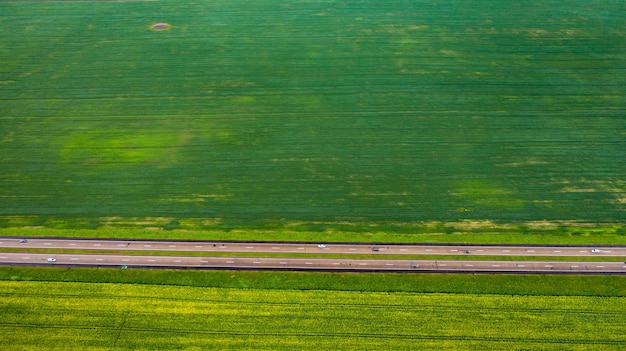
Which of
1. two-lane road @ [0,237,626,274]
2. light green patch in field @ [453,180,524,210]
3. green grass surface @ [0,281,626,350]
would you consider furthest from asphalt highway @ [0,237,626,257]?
light green patch in field @ [453,180,524,210]

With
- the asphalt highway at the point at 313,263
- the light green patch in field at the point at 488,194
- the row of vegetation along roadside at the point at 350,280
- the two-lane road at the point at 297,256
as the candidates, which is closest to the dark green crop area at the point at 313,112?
the light green patch in field at the point at 488,194

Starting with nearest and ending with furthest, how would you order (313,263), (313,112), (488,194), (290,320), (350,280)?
1. (290,320)
2. (350,280)
3. (313,263)
4. (488,194)
5. (313,112)

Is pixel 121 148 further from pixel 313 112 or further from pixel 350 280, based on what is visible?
pixel 350 280

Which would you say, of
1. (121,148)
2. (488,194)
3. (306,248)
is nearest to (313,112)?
(306,248)

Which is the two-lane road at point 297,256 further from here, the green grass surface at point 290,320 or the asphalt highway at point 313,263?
the green grass surface at point 290,320

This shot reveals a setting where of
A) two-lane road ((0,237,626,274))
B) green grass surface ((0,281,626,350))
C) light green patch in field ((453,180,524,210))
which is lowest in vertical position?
green grass surface ((0,281,626,350))

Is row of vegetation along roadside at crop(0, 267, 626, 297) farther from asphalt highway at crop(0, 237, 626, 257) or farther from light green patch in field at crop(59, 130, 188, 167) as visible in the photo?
light green patch in field at crop(59, 130, 188, 167)
